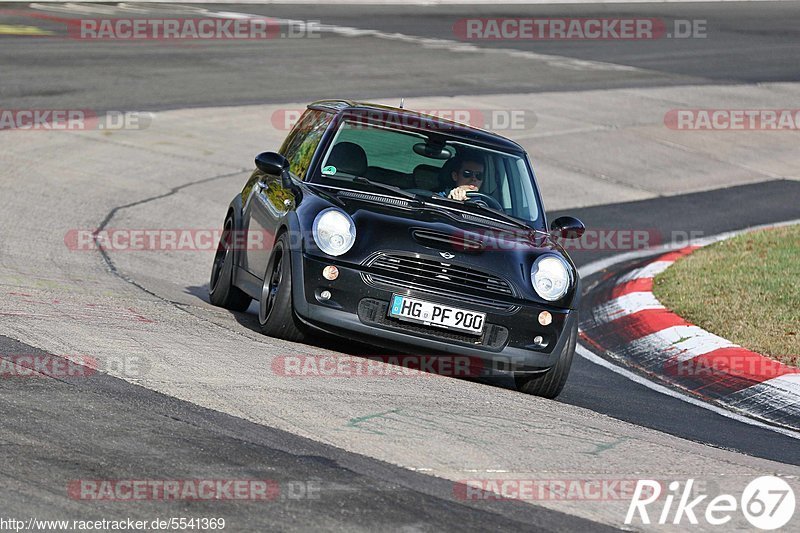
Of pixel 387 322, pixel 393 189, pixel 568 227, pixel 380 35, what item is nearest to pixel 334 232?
pixel 387 322

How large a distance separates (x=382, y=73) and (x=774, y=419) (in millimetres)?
15774

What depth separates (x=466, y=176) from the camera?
855cm

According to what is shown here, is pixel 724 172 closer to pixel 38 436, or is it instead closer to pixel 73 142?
pixel 73 142

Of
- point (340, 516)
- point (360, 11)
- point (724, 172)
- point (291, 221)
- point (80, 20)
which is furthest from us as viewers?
point (360, 11)

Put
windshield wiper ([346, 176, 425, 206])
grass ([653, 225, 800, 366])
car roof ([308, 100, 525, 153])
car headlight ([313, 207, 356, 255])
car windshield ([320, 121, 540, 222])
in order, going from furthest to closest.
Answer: grass ([653, 225, 800, 366])
car roof ([308, 100, 525, 153])
car windshield ([320, 121, 540, 222])
windshield wiper ([346, 176, 425, 206])
car headlight ([313, 207, 356, 255])

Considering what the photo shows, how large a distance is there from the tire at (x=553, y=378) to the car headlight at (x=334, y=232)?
128 centimetres

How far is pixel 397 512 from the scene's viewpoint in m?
4.75

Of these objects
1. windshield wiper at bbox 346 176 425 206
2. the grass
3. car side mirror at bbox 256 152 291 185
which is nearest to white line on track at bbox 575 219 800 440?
the grass

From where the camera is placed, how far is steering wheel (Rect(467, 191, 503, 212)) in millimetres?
8453

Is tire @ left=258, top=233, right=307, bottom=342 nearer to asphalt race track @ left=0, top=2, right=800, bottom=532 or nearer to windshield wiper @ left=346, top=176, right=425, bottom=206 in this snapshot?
asphalt race track @ left=0, top=2, right=800, bottom=532

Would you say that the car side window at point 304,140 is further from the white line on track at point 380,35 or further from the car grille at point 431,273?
the white line on track at point 380,35

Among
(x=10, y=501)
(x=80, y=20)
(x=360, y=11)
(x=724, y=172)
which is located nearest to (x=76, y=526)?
(x=10, y=501)

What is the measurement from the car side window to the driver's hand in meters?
0.96

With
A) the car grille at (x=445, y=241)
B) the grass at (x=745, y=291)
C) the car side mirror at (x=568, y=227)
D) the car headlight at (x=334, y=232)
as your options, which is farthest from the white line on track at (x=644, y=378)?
the car headlight at (x=334, y=232)
